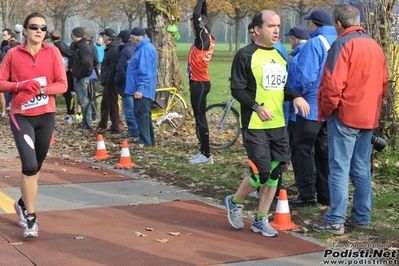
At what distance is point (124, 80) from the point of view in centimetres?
1392

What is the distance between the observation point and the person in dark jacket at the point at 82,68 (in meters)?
15.2

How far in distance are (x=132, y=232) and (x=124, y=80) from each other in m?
7.17

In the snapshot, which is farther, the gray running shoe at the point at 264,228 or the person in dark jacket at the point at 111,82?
the person in dark jacket at the point at 111,82

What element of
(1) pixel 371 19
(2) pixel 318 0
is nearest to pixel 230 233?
(1) pixel 371 19

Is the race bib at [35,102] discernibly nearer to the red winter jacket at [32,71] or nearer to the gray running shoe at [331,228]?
the red winter jacket at [32,71]

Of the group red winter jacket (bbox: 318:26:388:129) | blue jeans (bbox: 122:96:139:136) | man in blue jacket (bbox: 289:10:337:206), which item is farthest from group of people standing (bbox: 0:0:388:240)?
blue jeans (bbox: 122:96:139:136)

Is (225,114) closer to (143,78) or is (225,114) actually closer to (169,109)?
(143,78)

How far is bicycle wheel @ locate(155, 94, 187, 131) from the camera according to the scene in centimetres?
1477

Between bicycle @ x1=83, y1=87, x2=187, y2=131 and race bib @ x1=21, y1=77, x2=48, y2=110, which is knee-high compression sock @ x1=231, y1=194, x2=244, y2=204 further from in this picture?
bicycle @ x1=83, y1=87, x2=187, y2=131

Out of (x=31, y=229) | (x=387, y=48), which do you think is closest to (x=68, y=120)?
(x=387, y=48)

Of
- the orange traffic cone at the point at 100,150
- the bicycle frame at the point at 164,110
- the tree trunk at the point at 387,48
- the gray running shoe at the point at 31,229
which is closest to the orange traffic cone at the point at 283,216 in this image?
the gray running shoe at the point at 31,229

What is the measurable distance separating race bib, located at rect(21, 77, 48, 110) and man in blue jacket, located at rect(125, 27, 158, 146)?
5519 mm

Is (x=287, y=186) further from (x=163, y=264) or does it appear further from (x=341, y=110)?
(x=163, y=264)

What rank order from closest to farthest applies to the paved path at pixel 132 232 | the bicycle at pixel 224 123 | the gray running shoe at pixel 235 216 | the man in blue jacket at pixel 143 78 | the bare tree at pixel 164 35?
the paved path at pixel 132 232
the gray running shoe at pixel 235 216
the bicycle at pixel 224 123
the man in blue jacket at pixel 143 78
the bare tree at pixel 164 35
